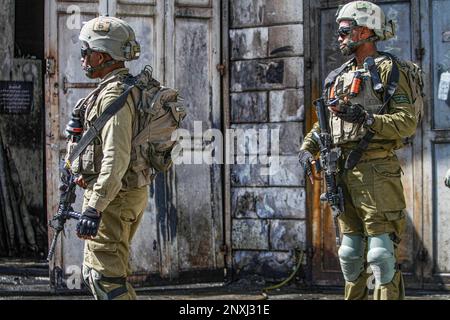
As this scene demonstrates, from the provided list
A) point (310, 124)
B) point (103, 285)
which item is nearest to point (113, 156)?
point (103, 285)

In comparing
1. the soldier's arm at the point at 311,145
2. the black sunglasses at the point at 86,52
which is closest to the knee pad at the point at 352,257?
the soldier's arm at the point at 311,145

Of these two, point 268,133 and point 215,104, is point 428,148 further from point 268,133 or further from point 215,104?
point 215,104

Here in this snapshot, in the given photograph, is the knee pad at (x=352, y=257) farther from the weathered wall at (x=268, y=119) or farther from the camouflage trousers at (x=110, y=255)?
the weathered wall at (x=268, y=119)

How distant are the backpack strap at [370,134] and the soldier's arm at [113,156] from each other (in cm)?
147

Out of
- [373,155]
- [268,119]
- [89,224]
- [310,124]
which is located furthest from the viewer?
[268,119]

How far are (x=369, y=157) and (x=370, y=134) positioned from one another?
17 centimetres

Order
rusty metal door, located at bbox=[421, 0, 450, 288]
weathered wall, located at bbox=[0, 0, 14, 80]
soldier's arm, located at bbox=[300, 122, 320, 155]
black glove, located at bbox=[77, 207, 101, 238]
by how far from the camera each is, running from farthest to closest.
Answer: weathered wall, located at bbox=[0, 0, 14, 80]
rusty metal door, located at bbox=[421, 0, 450, 288]
soldier's arm, located at bbox=[300, 122, 320, 155]
black glove, located at bbox=[77, 207, 101, 238]

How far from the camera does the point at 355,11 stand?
5.84 m

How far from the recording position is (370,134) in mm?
5680

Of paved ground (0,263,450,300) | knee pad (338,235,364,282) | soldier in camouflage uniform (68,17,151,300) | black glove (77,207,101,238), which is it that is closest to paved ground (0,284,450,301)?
paved ground (0,263,450,300)

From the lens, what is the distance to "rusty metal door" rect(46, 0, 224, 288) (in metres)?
7.87

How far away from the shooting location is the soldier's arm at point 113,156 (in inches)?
203

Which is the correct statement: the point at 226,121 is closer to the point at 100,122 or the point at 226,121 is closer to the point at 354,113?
the point at 354,113

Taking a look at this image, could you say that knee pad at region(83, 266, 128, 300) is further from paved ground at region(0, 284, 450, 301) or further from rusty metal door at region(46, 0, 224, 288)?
rusty metal door at region(46, 0, 224, 288)
